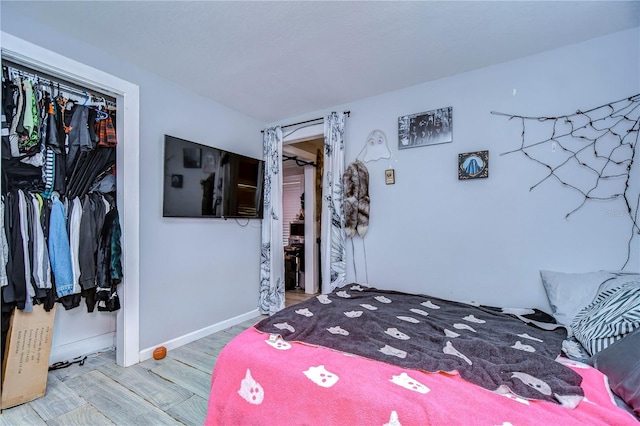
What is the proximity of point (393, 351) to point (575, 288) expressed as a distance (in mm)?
1427

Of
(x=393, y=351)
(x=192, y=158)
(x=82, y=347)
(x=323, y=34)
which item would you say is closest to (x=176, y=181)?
(x=192, y=158)

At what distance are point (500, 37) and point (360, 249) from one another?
2090mm

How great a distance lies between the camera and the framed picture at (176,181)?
2611 millimetres

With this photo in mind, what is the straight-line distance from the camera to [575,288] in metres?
1.81

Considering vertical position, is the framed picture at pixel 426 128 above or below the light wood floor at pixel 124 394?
above

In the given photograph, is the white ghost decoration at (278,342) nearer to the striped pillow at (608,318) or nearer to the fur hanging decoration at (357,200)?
the striped pillow at (608,318)

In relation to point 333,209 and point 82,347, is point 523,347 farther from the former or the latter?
point 82,347

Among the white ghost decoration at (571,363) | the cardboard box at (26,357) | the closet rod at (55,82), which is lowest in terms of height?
the cardboard box at (26,357)

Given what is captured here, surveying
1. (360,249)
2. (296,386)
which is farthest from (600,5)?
(296,386)

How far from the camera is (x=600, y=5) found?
168 centimetres

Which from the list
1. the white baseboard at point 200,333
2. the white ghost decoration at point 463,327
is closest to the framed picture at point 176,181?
the white baseboard at point 200,333

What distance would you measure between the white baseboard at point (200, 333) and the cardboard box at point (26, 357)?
2.09ft

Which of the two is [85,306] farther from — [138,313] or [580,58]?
[580,58]

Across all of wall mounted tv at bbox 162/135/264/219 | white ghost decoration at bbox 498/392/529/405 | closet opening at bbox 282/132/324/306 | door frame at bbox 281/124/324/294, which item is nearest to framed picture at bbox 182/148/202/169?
wall mounted tv at bbox 162/135/264/219
